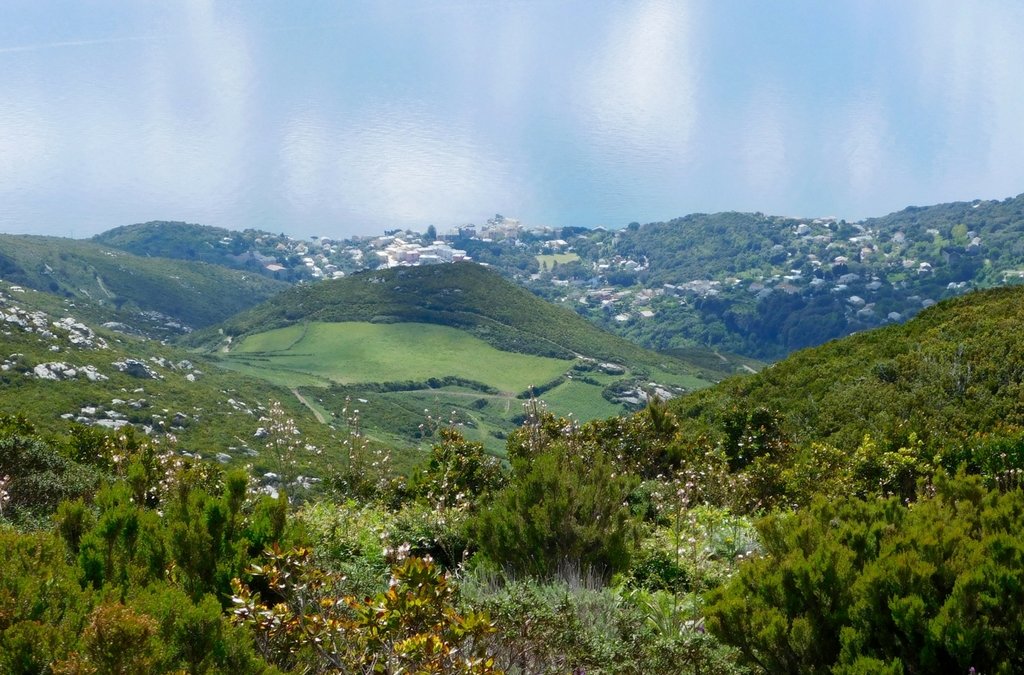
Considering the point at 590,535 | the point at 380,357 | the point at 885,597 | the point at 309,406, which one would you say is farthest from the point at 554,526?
the point at 380,357

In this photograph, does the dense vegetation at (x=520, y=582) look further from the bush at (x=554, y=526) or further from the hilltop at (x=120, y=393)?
the hilltop at (x=120, y=393)

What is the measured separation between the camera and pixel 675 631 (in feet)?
15.1

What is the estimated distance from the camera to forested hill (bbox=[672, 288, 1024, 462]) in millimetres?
14609

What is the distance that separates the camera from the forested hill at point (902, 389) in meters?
14.6

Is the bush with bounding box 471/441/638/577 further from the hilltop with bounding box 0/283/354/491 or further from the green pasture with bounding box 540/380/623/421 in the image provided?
the green pasture with bounding box 540/380/623/421

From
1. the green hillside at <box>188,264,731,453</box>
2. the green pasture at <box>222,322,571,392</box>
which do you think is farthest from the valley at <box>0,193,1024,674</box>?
the green pasture at <box>222,322,571,392</box>

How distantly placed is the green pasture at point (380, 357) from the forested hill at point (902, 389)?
100653 millimetres

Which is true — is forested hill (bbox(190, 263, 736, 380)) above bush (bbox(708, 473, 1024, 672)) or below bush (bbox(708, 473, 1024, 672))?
above

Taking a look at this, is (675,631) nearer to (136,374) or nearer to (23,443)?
(23,443)

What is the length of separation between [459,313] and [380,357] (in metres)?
36.3

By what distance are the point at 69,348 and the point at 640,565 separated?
81458mm

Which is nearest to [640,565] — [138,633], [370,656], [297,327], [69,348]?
[370,656]

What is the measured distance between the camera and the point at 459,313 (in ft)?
569

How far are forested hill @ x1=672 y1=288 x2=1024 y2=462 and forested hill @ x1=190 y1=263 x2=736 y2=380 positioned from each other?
12726 centimetres
